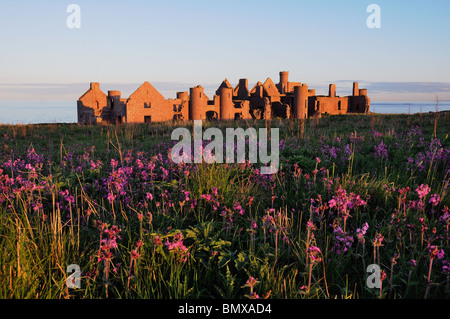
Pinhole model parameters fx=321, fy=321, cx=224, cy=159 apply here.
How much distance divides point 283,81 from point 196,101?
72.7 ft

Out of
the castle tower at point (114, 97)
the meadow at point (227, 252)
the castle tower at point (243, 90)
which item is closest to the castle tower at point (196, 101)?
the castle tower at point (114, 97)

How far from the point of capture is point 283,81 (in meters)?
55.7

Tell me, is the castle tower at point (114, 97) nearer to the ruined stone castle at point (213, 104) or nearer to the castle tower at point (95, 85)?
the ruined stone castle at point (213, 104)

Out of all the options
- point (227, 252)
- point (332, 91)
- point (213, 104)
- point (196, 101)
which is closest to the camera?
point (227, 252)

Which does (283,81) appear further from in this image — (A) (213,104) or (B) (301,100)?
(A) (213,104)

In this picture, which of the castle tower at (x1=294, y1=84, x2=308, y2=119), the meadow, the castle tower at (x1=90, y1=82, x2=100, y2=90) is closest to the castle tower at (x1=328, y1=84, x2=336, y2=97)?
the castle tower at (x1=294, y1=84, x2=308, y2=119)

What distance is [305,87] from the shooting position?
4241 cm

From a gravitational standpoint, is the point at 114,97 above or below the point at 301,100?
above

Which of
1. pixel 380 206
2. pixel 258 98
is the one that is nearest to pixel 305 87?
pixel 258 98

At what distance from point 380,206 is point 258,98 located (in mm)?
41280

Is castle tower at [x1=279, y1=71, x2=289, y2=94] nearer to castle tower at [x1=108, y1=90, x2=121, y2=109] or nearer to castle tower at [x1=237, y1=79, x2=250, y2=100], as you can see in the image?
castle tower at [x1=237, y1=79, x2=250, y2=100]

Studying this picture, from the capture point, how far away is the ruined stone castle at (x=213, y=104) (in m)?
34.8

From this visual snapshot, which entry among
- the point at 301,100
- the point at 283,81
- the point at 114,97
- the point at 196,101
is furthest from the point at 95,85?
the point at 283,81
